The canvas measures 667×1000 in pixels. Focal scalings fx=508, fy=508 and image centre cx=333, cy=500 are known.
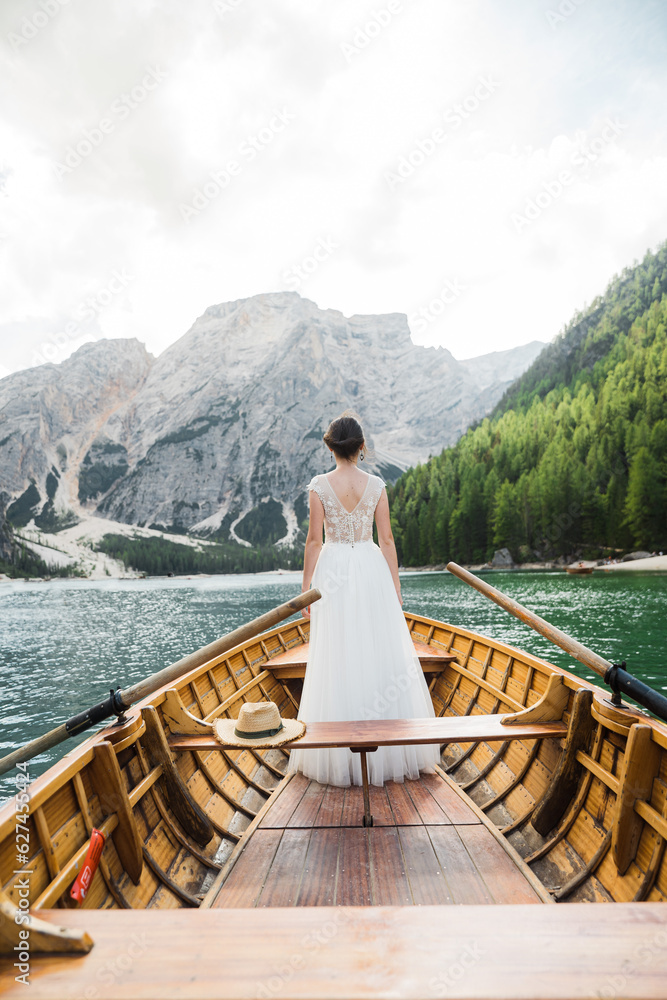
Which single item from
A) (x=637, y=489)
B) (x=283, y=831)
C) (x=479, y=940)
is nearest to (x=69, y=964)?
(x=479, y=940)

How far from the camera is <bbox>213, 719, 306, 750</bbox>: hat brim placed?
3.80m

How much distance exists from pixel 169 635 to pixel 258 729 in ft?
103

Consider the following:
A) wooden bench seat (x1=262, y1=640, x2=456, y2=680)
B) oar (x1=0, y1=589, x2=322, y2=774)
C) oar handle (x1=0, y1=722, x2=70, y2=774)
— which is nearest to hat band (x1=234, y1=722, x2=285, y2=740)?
oar (x1=0, y1=589, x2=322, y2=774)

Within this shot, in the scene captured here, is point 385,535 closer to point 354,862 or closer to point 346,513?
point 346,513

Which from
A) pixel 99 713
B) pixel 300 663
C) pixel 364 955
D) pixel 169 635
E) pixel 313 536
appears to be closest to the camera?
pixel 364 955

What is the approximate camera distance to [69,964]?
1816mm

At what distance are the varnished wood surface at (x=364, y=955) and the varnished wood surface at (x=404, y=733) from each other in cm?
171

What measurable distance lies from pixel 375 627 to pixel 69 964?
3509 millimetres

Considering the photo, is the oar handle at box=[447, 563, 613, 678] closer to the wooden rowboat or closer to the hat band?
the wooden rowboat

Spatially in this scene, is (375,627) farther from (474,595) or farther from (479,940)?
(474,595)

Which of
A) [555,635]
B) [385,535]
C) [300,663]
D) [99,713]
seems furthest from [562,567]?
[99,713]

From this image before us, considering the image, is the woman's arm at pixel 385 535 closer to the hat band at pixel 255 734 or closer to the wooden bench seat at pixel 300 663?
the hat band at pixel 255 734

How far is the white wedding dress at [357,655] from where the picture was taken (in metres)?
4.88

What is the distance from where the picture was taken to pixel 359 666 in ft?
16.1
